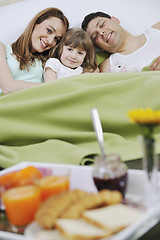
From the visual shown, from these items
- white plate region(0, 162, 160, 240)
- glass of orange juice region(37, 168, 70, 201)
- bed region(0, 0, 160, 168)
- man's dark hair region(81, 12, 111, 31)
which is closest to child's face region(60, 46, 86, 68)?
man's dark hair region(81, 12, 111, 31)

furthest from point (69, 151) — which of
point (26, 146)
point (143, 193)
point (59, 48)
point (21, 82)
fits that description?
point (59, 48)

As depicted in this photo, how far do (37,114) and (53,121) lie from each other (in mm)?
66

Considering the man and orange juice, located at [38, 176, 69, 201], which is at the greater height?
orange juice, located at [38, 176, 69, 201]

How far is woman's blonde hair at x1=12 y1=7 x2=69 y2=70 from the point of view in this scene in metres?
2.20

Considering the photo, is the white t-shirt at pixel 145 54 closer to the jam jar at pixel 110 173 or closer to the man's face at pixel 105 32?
the man's face at pixel 105 32

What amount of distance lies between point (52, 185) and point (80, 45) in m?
1.75

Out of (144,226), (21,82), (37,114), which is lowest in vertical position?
(21,82)

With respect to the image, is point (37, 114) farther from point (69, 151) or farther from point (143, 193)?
point (143, 193)

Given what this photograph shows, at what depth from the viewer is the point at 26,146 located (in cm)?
107

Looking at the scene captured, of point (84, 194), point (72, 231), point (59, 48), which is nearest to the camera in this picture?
point (72, 231)

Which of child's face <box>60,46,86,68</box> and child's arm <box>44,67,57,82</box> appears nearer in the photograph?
child's arm <box>44,67,57,82</box>

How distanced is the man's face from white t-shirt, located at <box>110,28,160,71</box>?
0.09m

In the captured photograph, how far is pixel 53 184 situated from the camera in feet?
1.86

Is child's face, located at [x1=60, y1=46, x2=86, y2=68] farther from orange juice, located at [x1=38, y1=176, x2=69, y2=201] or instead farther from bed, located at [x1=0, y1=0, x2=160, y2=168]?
orange juice, located at [x1=38, y1=176, x2=69, y2=201]
